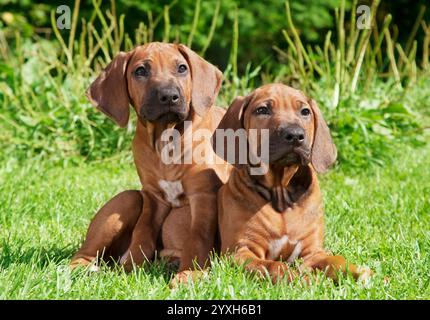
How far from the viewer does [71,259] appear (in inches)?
192

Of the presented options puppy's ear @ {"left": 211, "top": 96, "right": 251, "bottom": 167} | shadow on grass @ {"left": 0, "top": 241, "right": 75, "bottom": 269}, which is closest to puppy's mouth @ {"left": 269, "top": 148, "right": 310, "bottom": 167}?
puppy's ear @ {"left": 211, "top": 96, "right": 251, "bottom": 167}

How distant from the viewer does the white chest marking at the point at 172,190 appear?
494 cm

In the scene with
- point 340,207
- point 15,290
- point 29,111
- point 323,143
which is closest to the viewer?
point 15,290

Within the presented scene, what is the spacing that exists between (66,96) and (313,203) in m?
4.99

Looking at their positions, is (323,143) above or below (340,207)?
above

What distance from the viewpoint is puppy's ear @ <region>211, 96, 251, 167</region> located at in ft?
14.9

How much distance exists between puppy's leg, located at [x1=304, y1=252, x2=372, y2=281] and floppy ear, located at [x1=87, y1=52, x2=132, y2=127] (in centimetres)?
145

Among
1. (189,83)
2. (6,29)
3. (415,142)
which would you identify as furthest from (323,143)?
(6,29)

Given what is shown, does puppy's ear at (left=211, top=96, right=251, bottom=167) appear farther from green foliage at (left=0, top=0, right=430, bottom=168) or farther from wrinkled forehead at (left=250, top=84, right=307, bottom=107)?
green foliage at (left=0, top=0, right=430, bottom=168)

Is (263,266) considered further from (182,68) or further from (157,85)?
(182,68)

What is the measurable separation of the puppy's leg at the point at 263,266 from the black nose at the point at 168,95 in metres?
0.94

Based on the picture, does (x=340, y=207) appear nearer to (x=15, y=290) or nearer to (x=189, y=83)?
(x=189, y=83)

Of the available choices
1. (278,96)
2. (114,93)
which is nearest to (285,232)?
(278,96)

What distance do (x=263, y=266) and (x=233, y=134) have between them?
0.80m
